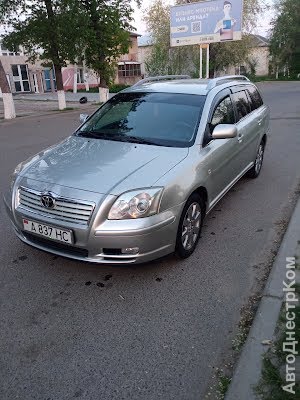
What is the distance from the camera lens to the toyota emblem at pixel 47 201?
9.67 feet

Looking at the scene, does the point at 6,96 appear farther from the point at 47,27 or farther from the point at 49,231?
the point at 49,231

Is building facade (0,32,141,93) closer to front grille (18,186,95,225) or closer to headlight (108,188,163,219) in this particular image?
front grille (18,186,95,225)

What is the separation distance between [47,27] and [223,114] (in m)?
14.1

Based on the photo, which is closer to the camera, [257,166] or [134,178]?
[134,178]

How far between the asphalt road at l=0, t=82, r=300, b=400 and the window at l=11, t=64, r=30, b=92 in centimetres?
3475

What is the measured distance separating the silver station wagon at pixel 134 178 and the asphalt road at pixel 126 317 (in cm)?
34

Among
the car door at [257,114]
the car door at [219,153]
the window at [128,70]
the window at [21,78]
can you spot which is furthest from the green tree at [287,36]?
the car door at [219,153]

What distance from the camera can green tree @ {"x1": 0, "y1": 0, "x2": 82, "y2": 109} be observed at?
15.6 m

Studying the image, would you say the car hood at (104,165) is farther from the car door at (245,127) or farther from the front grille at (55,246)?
the car door at (245,127)

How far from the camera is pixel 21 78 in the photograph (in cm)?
3547

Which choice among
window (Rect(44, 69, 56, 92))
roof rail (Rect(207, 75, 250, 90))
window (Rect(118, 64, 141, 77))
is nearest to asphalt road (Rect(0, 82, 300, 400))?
roof rail (Rect(207, 75, 250, 90))

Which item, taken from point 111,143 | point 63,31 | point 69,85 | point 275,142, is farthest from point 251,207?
point 69,85

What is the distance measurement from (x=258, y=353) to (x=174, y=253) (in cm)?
135

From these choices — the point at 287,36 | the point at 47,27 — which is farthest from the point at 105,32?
the point at 287,36
